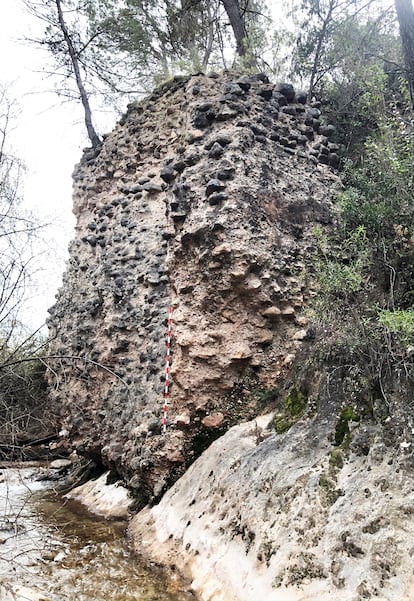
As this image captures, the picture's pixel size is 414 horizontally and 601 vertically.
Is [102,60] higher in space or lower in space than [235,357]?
higher

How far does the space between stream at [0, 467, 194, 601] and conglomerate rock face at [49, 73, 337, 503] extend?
85 centimetres

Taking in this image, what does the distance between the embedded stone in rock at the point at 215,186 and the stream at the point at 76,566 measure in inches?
159

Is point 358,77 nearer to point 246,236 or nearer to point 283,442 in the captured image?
point 246,236

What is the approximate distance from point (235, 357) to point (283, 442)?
1755mm

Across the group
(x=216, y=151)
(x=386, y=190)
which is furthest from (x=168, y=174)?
(x=386, y=190)

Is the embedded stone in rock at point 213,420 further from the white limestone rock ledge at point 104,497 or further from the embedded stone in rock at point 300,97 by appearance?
the embedded stone in rock at point 300,97

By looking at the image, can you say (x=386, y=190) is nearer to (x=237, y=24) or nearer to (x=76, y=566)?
(x=76, y=566)

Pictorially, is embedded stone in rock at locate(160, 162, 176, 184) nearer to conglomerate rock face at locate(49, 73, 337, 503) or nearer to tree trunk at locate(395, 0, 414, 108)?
conglomerate rock face at locate(49, 73, 337, 503)

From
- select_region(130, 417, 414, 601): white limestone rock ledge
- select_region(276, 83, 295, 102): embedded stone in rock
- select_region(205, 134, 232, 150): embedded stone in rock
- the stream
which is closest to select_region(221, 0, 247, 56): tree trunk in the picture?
select_region(276, 83, 295, 102): embedded stone in rock

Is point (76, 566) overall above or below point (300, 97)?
below

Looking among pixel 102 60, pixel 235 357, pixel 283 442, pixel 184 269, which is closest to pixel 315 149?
pixel 184 269

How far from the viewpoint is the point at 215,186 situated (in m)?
6.54

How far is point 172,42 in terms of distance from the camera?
12.3 metres

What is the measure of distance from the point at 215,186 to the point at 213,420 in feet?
9.88
